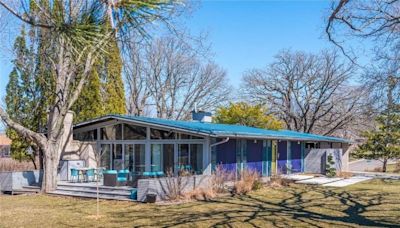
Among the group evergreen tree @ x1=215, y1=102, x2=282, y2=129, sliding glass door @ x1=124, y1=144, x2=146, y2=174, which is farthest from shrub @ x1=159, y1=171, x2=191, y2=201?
evergreen tree @ x1=215, y1=102, x2=282, y2=129

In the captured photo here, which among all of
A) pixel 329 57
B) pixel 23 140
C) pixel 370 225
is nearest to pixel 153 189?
pixel 370 225

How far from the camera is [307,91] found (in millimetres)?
38438

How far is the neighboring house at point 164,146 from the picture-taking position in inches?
734

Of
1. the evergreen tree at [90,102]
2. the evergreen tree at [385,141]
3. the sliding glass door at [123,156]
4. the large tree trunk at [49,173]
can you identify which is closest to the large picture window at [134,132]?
the sliding glass door at [123,156]

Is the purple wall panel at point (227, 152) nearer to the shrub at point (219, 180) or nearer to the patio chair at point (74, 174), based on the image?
the shrub at point (219, 180)

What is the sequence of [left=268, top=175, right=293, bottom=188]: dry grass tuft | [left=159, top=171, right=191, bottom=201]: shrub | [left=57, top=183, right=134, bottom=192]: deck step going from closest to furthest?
[left=159, top=171, right=191, bottom=201]: shrub
[left=57, top=183, right=134, bottom=192]: deck step
[left=268, top=175, right=293, bottom=188]: dry grass tuft

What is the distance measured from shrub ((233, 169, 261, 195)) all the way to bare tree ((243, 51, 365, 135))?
70.7 feet

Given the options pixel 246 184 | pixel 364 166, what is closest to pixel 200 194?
pixel 246 184

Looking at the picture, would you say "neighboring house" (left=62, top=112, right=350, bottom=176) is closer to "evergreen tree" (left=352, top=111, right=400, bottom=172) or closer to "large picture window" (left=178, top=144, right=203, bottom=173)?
"large picture window" (left=178, top=144, right=203, bottom=173)

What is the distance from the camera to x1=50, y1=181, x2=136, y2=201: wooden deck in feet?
50.8

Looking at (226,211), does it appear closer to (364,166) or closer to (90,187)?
(90,187)

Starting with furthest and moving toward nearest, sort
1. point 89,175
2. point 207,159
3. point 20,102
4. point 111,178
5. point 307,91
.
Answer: point 307,91, point 20,102, point 89,175, point 207,159, point 111,178

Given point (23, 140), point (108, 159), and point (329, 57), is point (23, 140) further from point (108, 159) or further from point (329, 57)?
point (329, 57)

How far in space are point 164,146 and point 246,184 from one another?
175 inches
